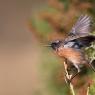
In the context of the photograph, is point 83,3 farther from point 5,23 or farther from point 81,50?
point 5,23

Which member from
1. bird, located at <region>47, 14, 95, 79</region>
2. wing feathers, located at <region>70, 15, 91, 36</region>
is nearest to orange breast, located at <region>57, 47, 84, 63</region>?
bird, located at <region>47, 14, 95, 79</region>

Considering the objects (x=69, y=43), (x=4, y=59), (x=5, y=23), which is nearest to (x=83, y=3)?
(x=69, y=43)

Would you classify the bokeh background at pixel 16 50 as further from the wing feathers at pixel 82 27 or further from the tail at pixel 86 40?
the tail at pixel 86 40

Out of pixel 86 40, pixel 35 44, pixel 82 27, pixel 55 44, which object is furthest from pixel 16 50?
pixel 86 40

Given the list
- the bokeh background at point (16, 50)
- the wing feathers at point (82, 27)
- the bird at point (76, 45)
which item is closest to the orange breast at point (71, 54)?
the bird at point (76, 45)

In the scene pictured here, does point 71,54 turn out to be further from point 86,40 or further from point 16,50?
point 16,50

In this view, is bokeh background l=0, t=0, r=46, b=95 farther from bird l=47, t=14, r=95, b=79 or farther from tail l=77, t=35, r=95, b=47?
tail l=77, t=35, r=95, b=47
